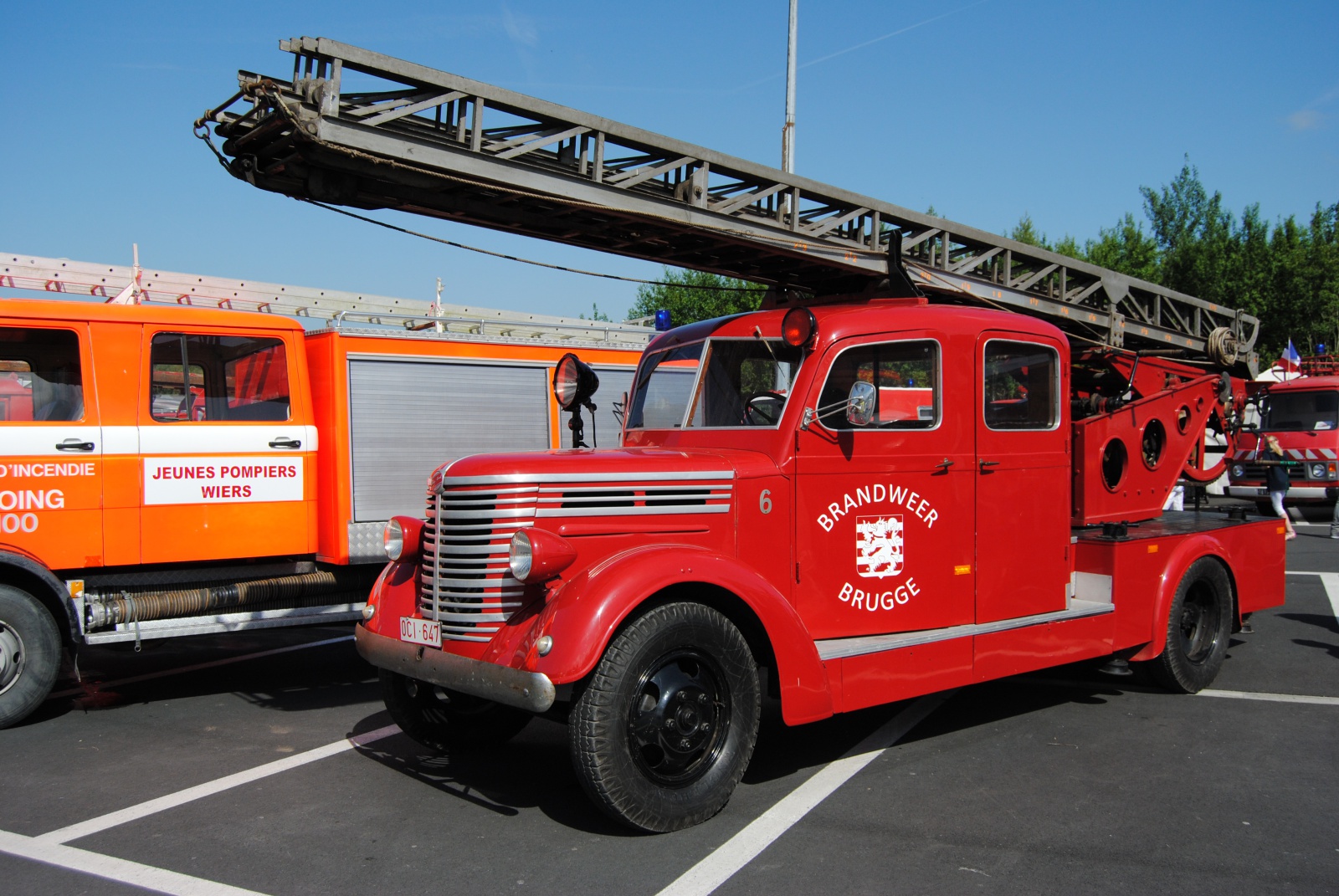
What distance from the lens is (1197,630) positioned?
698 centimetres

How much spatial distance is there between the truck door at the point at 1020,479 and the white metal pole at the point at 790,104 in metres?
9.17

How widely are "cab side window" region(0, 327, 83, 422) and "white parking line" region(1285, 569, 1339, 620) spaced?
1025cm

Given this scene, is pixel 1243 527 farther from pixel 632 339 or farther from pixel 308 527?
pixel 308 527

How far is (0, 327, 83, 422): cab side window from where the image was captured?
633 cm

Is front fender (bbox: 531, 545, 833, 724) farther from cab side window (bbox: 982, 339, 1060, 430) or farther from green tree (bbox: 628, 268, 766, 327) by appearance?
green tree (bbox: 628, 268, 766, 327)

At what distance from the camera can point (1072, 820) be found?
177 inches

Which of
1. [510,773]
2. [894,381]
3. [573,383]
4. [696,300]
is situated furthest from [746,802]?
[696,300]

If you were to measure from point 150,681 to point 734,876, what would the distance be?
5.35m

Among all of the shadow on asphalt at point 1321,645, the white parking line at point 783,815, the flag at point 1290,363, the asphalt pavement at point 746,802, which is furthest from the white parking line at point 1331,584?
the flag at point 1290,363

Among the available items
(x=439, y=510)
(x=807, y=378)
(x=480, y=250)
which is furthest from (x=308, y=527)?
(x=807, y=378)

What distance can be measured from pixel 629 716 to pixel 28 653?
4.07m

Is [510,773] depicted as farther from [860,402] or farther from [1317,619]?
[1317,619]

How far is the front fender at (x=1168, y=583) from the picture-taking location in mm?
6484

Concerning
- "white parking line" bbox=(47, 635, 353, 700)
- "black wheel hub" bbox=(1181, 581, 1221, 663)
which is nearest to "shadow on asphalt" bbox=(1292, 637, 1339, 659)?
"black wheel hub" bbox=(1181, 581, 1221, 663)
